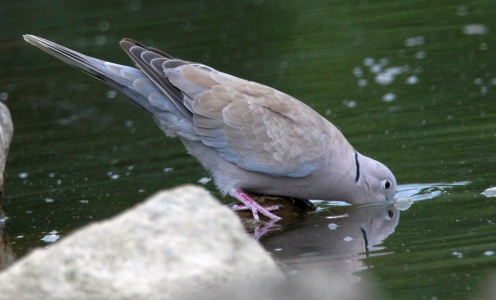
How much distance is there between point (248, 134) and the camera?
6562 mm

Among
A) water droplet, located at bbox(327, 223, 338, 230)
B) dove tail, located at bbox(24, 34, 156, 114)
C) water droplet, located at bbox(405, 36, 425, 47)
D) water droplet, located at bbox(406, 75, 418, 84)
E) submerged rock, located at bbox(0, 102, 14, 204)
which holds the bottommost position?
water droplet, located at bbox(327, 223, 338, 230)

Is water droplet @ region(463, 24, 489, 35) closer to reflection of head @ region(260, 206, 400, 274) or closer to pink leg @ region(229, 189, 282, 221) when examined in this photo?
reflection of head @ region(260, 206, 400, 274)

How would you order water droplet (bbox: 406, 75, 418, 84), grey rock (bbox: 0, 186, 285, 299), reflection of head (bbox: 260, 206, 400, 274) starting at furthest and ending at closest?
water droplet (bbox: 406, 75, 418, 84)
reflection of head (bbox: 260, 206, 400, 274)
grey rock (bbox: 0, 186, 285, 299)

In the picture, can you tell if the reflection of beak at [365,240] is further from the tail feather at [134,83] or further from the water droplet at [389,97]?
the water droplet at [389,97]

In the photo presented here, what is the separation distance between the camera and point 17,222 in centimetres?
702

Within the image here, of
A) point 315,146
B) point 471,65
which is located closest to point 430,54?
point 471,65

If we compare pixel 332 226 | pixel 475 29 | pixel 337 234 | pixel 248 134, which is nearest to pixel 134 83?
pixel 248 134

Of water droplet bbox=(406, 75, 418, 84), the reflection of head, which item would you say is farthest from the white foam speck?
water droplet bbox=(406, 75, 418, 84)

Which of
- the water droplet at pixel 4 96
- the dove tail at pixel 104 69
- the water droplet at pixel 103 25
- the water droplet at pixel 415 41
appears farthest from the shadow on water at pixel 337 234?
the water droplet at pixel 103 25

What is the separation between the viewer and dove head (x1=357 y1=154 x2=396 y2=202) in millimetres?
6457

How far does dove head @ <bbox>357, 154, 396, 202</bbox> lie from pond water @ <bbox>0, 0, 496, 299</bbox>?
5.3 inches

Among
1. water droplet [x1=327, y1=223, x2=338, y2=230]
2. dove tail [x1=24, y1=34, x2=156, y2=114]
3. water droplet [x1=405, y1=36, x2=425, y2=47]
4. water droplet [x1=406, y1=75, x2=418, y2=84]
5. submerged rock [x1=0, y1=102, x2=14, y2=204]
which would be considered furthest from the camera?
water droplet [x1=405, y1=36, x2=425, y2=47]

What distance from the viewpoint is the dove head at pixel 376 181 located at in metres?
6.46

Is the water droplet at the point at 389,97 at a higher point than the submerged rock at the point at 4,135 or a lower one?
lower
